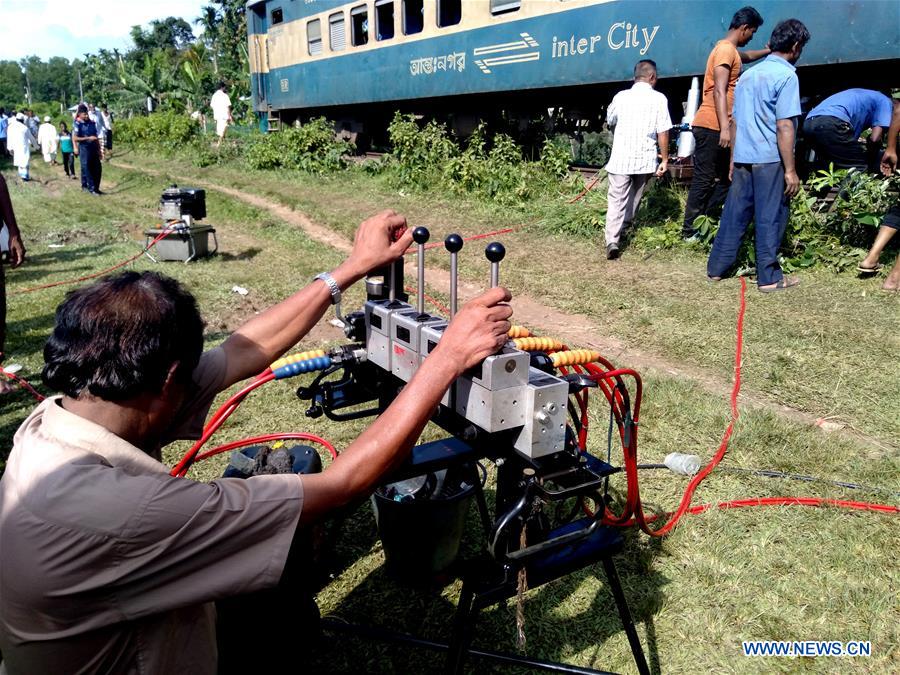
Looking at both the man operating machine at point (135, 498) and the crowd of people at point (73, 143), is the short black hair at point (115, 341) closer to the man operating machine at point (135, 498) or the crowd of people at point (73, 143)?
the man operating machine at point (135, 498)

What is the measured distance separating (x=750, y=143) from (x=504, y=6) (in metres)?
5.65

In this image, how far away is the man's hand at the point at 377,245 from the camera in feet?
6.31

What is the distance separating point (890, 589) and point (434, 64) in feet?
36.4

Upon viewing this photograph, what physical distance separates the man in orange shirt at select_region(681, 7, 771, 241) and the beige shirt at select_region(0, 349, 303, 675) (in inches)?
247

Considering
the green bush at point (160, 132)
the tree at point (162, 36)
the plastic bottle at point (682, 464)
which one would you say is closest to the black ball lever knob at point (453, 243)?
the plastic bottle at point (682, 464)

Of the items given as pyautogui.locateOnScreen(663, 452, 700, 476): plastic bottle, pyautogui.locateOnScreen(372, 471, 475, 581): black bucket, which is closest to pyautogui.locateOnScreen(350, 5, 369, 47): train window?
pyautogui.locateOnScreen(663, 452, 700, 476): plastic bottle

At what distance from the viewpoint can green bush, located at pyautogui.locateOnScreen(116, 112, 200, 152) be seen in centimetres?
2042

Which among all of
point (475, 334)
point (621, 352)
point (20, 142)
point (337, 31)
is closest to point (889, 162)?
point (621, 352)

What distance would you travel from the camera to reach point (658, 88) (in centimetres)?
926

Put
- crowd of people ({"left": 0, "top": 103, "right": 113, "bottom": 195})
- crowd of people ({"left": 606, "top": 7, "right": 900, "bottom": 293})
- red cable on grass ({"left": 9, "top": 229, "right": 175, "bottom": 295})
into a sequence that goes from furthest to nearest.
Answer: crowd of people ({"left": 0, "top": 103, "right": 113, "bottom": 195}), red cable on grass ({"left": 9, "top": 229, "right": 175, "bottom": 295}), crowd of people ({"left": 606, "top": 7, "right": 900, "bottom": 293})

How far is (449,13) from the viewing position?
1182 centimetres

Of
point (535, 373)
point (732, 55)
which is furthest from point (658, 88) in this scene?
point (535, 373)

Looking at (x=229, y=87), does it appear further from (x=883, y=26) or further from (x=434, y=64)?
(x=883, y=26)

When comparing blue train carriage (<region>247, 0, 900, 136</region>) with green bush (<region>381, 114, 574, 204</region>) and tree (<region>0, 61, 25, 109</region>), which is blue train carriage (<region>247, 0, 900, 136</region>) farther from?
tree (<region>0, 61, 25, 109</region>)
